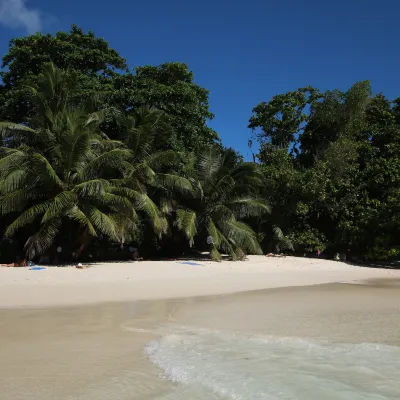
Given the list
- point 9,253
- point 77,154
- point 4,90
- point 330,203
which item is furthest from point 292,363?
point 4,90

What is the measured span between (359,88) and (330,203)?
7.60 metres

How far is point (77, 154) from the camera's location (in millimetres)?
15883

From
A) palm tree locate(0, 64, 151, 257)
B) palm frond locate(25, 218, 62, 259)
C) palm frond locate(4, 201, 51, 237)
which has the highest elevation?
palm tree locate(0, 64, 151, 257)

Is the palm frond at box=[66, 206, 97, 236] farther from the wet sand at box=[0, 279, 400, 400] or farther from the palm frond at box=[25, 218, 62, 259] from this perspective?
the wet sand at box=[0, 279, 400, 400]

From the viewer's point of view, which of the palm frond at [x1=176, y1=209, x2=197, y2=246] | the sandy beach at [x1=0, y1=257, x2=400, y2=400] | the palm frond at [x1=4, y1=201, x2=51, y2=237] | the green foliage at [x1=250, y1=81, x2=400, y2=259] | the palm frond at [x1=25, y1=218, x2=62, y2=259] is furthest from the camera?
the green foliage at [x1=250, y1=81, x2=400, y2=259]

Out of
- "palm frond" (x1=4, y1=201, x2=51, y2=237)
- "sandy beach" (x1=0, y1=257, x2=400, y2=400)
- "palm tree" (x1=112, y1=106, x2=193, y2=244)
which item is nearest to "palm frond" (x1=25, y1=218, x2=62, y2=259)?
"palm frond" (x1=4, y1=201, x2=51, y2=237)

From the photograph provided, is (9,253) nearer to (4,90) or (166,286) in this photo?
(166,286)

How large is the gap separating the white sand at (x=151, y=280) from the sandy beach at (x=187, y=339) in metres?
0.07

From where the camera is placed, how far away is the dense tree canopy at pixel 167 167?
15.9 m

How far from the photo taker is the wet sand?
4781mm

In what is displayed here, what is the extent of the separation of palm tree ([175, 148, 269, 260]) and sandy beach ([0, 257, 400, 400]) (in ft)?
20.3

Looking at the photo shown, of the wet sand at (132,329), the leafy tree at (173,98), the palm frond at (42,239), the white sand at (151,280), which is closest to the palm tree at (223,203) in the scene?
the white sand at (151,280)

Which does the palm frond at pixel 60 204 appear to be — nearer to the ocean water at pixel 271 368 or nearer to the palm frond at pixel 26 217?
the palm frond at pixel 26 217

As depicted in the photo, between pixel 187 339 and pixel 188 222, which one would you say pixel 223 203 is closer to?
pixel 188 222
